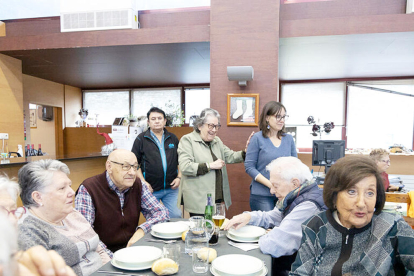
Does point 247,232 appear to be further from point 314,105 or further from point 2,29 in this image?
point 314,105

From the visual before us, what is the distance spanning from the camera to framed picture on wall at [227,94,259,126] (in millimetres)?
3659

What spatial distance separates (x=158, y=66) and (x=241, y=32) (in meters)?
2.34

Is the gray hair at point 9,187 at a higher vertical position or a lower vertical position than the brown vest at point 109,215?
higher

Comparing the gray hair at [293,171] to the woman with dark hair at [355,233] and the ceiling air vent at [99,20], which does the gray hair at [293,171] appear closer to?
the woman with dark hair at [355,233]

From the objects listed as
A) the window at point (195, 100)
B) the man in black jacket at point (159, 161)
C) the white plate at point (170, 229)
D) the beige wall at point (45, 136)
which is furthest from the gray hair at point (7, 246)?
the beige wall at point (45, 136)

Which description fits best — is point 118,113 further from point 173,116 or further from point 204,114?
point 204,114

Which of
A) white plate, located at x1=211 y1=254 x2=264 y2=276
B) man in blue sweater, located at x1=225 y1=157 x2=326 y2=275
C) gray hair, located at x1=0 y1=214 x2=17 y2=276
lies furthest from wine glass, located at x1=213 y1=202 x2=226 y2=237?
gray hair, located at x1=0 y1=214 x2=17 y2=276

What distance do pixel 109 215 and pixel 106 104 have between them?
6763 millimetres

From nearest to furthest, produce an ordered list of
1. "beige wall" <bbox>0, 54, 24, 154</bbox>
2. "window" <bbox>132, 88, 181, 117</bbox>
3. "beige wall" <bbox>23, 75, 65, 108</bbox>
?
1. "beige wall" <bbox>0, 54, 24, 154</bbox>
2. "beige wall" <bbox>23, 75, 65, 108</bbox>
3. "window" <bbox>132, 88, 181, 117</bbox>

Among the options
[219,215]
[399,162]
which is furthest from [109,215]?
[399,162]

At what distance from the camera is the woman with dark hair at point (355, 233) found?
1192 millimetres

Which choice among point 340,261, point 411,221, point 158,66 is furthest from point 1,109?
point 411,221

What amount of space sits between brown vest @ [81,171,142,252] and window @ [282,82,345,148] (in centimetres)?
588

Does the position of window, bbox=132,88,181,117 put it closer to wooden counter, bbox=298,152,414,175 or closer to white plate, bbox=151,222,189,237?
wooden counter, bbox=298,152,414,175
